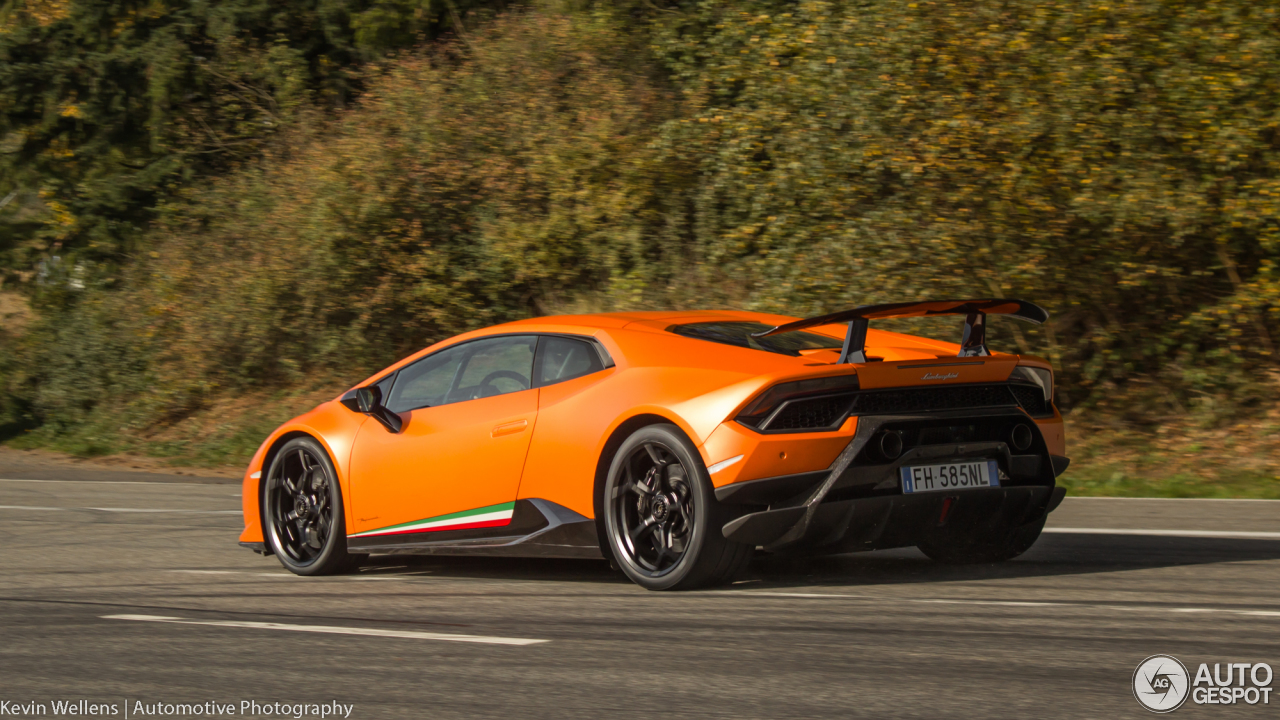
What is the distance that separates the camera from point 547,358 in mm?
6453

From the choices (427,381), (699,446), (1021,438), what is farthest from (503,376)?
(1021,438)

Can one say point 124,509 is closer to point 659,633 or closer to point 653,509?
point 653,509

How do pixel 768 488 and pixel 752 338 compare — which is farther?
pixel 752 338

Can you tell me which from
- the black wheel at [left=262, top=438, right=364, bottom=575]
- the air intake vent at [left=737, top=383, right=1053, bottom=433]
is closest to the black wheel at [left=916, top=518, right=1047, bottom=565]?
the air intake vent at [left=737, top=383, right=1053, bottom=433]

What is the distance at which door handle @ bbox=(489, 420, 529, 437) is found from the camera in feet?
20.6

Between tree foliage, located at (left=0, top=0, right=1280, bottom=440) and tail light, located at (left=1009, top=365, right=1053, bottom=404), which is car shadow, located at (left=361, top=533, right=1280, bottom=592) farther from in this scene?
tree foliage, located at (left=0, top=0, right=1280, bottom=440)

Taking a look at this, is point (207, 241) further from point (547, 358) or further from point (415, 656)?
point (415, 656)

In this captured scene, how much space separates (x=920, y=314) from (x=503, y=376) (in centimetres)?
206

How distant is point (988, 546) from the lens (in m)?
6.54

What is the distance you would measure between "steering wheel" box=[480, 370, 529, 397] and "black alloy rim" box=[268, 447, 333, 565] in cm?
115

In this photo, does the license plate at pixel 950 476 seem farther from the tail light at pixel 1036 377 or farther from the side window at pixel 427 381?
the side window at pixel 427 381

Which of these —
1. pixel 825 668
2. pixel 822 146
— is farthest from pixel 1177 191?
pixel 825 668

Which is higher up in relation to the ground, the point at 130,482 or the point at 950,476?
the point at 950,476

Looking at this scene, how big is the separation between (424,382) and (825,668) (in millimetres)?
3376
